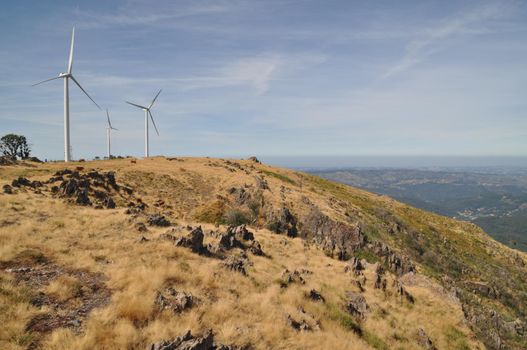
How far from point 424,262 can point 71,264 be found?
48.3 metres

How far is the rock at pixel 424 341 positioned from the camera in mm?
18516

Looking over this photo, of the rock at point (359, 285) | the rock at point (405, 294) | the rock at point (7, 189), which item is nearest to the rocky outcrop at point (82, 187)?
the rock at point (7, 189)

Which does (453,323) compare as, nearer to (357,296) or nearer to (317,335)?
(357,296)

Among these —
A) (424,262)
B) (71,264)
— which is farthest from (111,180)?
(424,262)

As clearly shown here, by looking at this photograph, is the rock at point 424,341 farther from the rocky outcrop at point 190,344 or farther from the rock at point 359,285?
the rocky outcrop at point 190,344

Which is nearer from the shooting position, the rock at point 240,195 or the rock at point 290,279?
the rock at point 290,279

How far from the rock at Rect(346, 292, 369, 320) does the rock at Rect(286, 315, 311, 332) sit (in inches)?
224

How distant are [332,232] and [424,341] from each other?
25425 mm

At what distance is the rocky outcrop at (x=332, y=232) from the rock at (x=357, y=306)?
19.2 metres

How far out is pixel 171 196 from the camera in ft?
162

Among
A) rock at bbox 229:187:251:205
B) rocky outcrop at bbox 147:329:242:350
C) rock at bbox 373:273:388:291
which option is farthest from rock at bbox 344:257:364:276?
rock at bbox 229:187:251:205

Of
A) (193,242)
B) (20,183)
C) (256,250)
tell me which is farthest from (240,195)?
(193,242)

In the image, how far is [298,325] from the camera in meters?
14.9

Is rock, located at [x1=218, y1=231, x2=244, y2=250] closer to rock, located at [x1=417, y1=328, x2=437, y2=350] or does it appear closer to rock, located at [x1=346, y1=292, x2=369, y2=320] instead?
rock, located at [x1=346, y1=292, x2=369, y2=320]
